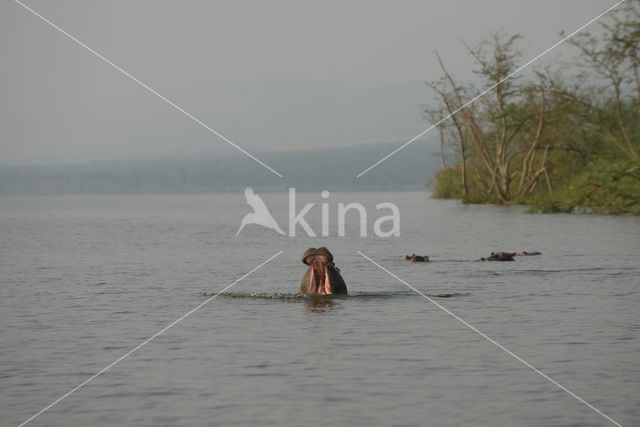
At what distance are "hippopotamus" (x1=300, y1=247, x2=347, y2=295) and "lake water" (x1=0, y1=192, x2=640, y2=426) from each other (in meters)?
0.37

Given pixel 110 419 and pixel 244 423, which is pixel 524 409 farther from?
pixel 110 419

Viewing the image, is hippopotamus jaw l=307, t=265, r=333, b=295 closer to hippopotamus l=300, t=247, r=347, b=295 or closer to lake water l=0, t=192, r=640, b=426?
hippopotamus l=300, t=247, r=347, b=295

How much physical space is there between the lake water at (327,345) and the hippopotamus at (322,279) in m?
0.37

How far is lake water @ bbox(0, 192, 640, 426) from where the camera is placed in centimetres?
1172

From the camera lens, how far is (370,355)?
15.0 m

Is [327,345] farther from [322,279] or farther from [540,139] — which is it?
[540,139]

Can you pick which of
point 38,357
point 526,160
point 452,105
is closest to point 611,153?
point 526,160

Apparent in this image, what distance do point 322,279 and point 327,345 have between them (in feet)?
19.1

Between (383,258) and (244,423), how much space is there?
2268 cm

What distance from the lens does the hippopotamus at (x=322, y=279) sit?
21.1 meters
